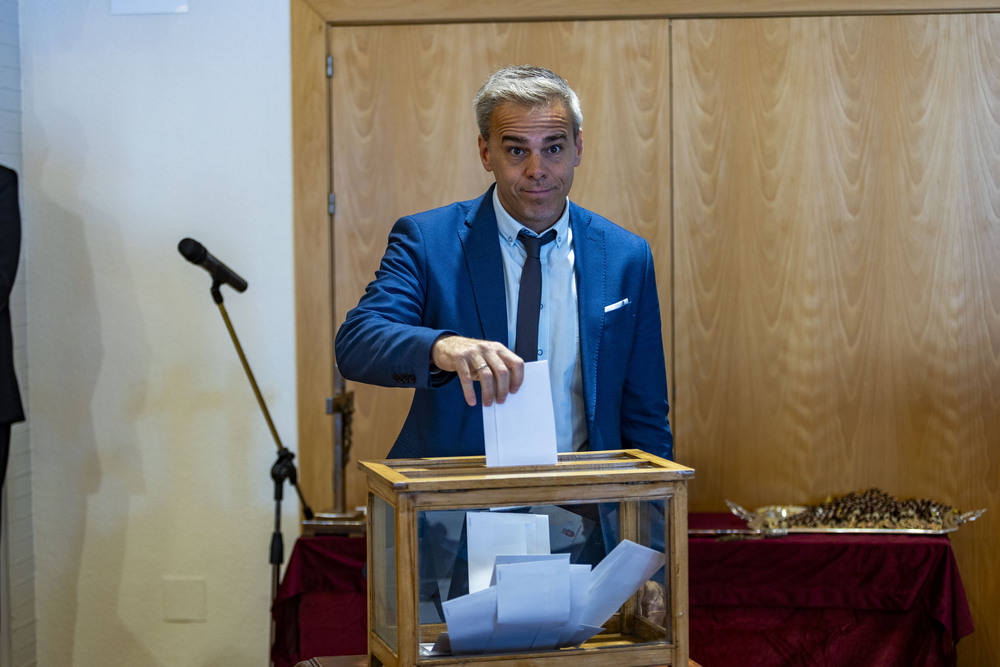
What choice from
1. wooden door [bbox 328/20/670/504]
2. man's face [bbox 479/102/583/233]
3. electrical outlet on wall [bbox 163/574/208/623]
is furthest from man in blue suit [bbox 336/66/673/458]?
electrical outlet on wall [bbox 163/574/208/623]

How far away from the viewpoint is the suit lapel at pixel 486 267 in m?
1.62

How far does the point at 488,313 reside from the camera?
64.1 inches

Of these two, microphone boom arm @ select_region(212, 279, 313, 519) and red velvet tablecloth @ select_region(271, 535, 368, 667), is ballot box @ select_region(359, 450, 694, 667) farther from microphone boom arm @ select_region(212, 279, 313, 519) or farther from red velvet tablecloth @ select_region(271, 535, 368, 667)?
microphone boom arm @ select_region(212, 279, 313, 519)

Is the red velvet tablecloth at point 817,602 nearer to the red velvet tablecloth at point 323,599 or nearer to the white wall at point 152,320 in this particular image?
the red velvet tablecloth at point 323,599

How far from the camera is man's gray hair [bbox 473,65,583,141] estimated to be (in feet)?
5.33

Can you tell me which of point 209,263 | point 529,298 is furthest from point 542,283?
point 209,263

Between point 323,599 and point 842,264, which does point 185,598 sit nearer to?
point 323,599

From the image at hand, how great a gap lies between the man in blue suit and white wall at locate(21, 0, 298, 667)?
173 centimetres

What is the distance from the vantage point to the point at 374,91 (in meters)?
3.25

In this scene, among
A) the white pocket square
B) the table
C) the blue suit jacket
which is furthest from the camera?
the table

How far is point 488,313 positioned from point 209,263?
159 centimetres

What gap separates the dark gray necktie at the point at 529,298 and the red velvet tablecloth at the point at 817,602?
1.51 m

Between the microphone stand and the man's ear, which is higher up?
the man's ear

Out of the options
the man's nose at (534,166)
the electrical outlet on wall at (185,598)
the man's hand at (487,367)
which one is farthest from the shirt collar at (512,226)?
the electrical outlet on wall at (185,598)
